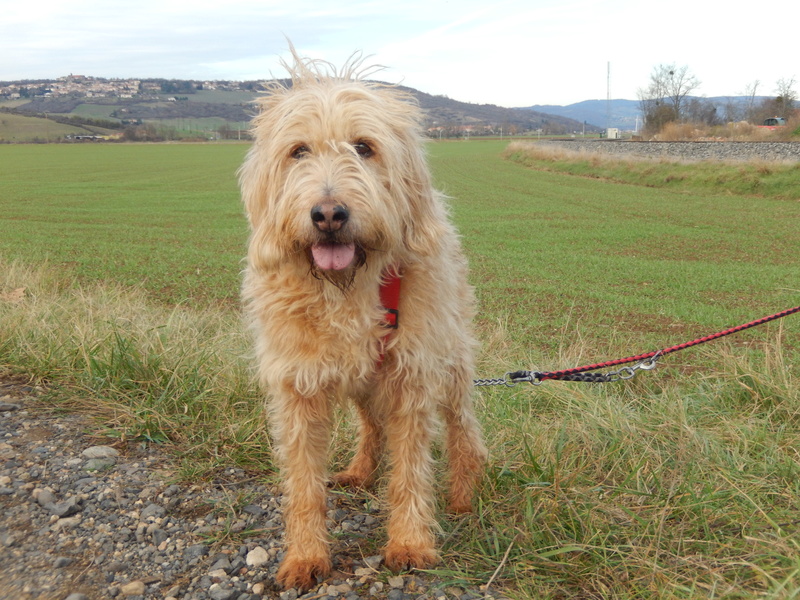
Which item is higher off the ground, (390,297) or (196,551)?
(390,297)

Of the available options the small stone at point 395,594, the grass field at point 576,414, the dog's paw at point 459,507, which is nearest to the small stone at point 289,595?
the small stone at point 395,594

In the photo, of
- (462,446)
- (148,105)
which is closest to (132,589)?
(462,446)

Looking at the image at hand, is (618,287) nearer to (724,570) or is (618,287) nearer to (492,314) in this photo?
(492,314)

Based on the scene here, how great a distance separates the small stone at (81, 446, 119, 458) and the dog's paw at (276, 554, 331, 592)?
1.45 m

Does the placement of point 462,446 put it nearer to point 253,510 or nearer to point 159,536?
point 253,510

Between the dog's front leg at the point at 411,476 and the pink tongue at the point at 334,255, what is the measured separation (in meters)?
0.76

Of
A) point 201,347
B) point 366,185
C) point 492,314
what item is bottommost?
point 492,314

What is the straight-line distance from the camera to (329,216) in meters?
2.66

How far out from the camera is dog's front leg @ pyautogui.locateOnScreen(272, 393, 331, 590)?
3016mm

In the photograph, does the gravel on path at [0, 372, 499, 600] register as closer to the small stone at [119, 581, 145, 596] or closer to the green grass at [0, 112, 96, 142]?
the small stone at [119, 581, 145, 596]

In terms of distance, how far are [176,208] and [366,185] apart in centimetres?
2797

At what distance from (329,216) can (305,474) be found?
51.2 inches

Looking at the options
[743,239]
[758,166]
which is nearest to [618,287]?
[743,239]

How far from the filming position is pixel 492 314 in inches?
421
